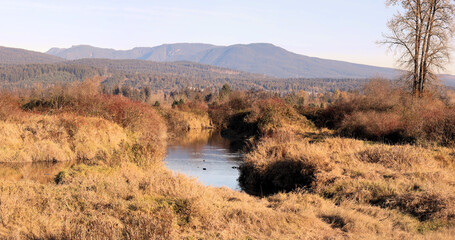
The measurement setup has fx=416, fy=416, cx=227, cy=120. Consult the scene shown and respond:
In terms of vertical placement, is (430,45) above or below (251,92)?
above

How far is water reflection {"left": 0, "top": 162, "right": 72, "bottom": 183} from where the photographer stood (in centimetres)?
1902

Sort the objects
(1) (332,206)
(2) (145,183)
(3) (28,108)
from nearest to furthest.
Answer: (1) (332,206) < (2) (145,183) < (3) (28,108)

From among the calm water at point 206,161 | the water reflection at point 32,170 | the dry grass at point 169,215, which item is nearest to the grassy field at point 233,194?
the dry grass at point 169,215

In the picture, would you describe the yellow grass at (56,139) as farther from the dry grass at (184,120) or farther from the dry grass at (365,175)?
the dry grass at (184,120)

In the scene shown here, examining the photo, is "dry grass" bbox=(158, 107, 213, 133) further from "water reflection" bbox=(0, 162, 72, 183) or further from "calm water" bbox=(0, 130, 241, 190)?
"water reflection" bbox=(0, 162, 72, 183)

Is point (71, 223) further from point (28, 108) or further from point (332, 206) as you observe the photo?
point (28, 108)

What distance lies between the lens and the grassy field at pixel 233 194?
9.52 meters

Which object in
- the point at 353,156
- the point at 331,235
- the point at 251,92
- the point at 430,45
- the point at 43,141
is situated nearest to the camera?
the point at 331,235

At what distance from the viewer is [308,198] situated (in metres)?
13.1

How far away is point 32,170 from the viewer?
69.3ft

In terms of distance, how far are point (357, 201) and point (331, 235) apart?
4.09 meters

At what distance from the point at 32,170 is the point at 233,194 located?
12075 mm

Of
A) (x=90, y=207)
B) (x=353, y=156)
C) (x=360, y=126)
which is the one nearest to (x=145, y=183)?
(x=90, y=207)

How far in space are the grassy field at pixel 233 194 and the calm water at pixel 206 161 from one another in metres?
1.59
